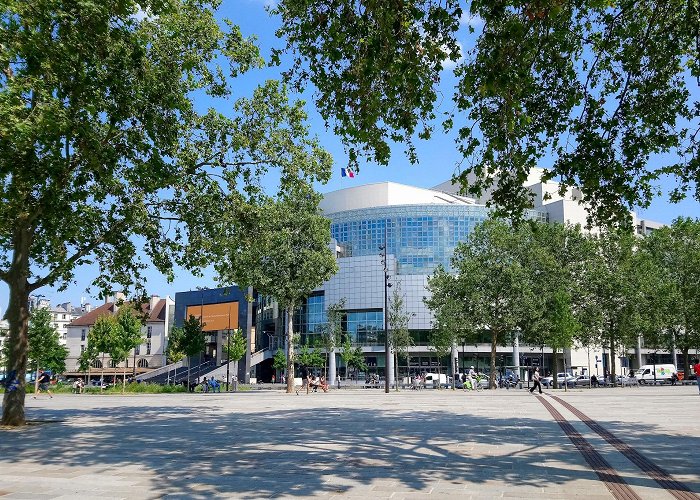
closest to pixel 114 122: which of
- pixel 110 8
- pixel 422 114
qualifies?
pixel 110 8

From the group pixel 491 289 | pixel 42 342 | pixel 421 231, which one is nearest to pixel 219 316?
pixel 421 231

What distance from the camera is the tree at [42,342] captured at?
48562 mm

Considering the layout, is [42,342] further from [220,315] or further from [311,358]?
[220,315]

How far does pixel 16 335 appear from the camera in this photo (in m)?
16.5

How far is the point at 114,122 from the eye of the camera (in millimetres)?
15008

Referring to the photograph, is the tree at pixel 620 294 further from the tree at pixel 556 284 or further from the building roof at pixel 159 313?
the building roof at pixel 159 313

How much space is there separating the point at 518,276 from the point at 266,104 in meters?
33.5

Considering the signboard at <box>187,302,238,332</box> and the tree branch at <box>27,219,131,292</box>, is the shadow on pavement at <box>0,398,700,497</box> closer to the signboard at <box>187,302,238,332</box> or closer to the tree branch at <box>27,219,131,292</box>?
the tree branch at <box>27,219,131,292</box>

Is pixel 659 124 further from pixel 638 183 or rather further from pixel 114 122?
pixel 114 122

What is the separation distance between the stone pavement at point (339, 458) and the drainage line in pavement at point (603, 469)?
12 cm

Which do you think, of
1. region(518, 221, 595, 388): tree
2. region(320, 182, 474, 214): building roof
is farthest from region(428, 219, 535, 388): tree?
region(320, 182, 474, 214): building roof

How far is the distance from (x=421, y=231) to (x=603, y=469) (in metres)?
74.3

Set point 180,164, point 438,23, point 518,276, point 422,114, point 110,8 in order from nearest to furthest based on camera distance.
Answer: point 438,23 < point 422,114 < point 110,8 < point 180,164 < point 518,276

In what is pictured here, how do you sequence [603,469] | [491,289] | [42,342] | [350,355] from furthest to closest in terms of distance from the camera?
[350,355] → [42,342] → [491,289] → [603,469]
